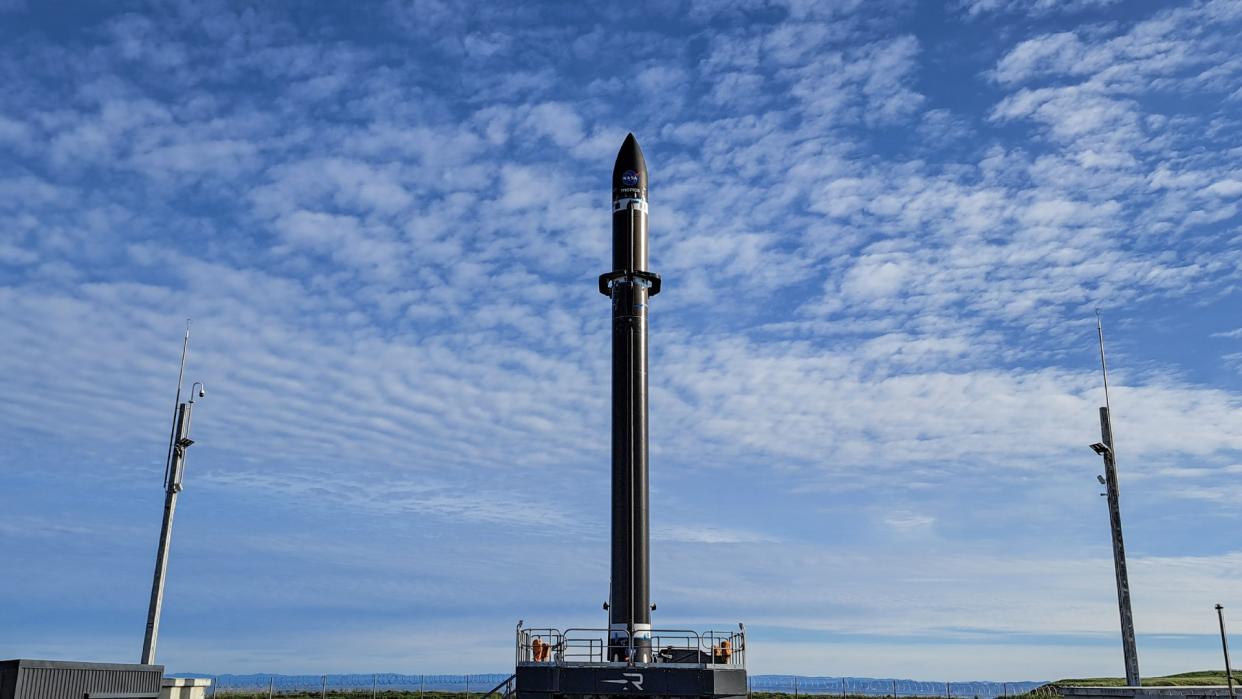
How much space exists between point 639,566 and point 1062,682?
45915mm

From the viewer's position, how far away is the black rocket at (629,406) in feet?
112

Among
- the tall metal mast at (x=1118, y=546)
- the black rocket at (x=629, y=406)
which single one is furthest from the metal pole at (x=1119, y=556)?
the black rocket at (x=629, y=406)

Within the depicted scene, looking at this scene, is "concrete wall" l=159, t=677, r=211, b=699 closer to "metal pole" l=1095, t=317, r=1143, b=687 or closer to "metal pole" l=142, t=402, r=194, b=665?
"metal pole" l=142, t=402, r=194, b=665

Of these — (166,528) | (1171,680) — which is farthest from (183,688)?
(1171,680)

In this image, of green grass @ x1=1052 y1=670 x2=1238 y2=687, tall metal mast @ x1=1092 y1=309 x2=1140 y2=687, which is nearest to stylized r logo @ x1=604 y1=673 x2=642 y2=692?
tall metal mast @ x1=1092 y1=309 x2=1140 y2=687

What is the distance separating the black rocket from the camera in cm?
3404

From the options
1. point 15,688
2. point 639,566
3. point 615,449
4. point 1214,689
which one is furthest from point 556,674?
point 1214,689

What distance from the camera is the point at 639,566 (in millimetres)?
34625

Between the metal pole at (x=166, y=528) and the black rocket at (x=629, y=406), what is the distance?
14343 millimetres

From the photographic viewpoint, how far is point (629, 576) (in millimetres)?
34406

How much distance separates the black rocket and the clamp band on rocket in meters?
0.03

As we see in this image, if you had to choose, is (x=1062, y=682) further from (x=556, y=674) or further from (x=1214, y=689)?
(x=556, y=674)

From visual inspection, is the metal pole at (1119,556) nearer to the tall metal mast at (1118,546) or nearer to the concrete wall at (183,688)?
the tall metal mast at (1118,546)

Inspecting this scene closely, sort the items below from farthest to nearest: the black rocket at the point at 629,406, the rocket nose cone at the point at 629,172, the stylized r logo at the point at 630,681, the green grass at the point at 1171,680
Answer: the green grass at the point at 1171,680 → the rocket nose cone at the point at 629,172 → the black rocket at the point at 629,406 → the stylized r logo at the point at 630,681
